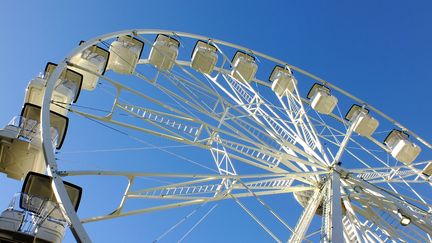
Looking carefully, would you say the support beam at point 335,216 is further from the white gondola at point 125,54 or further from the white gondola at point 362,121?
the white gondola at point 125,54

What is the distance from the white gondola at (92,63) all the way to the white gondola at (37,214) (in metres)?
5.01

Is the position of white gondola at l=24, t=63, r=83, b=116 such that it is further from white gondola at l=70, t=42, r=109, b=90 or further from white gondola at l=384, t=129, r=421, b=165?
white gondola at l=384, t=129, r=421, b=165

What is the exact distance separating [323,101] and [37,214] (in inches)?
414

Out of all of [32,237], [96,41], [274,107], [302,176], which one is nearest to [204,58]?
[274,107]

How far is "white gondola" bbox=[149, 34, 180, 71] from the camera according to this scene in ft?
51.8

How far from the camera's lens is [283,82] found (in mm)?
17312

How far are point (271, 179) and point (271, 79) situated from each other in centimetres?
565

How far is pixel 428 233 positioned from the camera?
12.3 metres

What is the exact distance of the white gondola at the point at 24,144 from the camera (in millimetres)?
10492

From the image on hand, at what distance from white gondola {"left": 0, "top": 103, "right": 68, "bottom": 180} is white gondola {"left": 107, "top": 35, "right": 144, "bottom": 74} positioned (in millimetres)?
4323

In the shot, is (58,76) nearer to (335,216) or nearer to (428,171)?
(335,216)

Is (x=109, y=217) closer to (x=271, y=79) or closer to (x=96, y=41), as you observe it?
(x=96, y=41)

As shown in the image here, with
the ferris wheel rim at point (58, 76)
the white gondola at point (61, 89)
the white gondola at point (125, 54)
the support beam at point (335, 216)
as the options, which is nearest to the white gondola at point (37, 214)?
the ferris wheel rim at point (58, 76)

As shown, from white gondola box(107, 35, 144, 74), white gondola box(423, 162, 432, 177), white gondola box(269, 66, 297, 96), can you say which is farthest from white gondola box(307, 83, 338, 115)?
white gondola box(107, 35, 144, 74)
